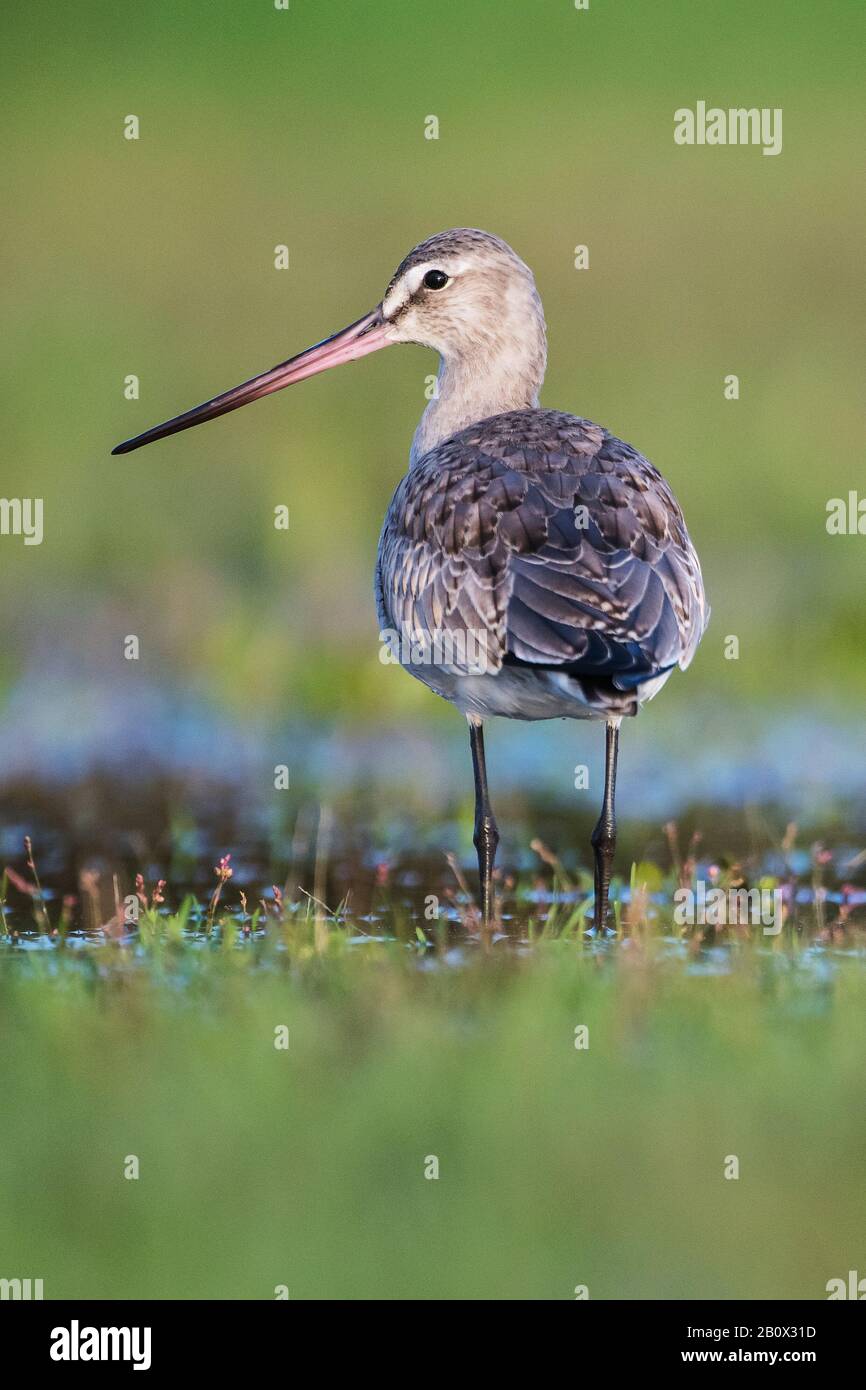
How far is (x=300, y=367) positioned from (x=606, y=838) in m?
2.40

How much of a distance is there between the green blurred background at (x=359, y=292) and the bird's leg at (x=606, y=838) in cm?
296

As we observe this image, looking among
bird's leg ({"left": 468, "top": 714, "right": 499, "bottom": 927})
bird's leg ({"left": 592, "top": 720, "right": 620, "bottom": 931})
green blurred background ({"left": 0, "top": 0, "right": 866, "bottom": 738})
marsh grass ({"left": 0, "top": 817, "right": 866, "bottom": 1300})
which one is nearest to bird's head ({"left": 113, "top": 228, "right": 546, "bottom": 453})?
bird's leg ({"left": 468, "top": 714, "right": 499, "bottom": 927})

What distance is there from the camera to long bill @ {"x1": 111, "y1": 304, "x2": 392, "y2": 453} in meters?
8.05

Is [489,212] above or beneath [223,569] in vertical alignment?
above

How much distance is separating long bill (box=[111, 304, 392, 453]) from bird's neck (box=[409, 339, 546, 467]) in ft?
1.07

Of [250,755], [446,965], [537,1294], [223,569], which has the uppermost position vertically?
[223,569]

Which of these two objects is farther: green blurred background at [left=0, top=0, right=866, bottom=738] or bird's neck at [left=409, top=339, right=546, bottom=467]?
green blurred background at [left=0, top=0, right=866, bottom=738]

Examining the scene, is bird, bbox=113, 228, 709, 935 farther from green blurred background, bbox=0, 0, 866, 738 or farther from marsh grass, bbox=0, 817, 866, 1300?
green blurred background, bbox=0, 0, 866, 738

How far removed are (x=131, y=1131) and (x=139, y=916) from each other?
5.75 feet

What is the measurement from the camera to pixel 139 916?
6.89m

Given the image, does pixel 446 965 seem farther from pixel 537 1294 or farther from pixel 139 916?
pixel 537 1294

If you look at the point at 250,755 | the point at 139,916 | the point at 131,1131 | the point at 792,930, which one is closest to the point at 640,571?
the point at 792,930

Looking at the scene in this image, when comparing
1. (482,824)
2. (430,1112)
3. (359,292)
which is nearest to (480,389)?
(482,824)

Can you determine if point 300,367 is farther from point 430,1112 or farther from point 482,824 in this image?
point 430,1112
